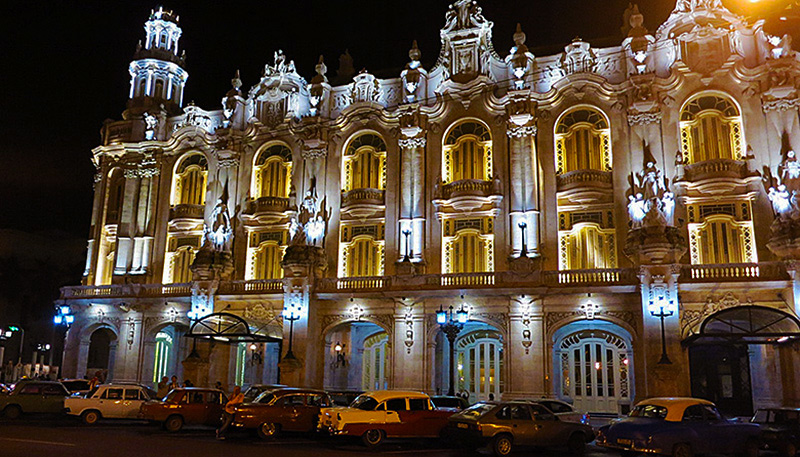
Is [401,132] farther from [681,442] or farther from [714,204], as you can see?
[681,442]

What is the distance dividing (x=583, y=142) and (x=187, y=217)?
2177cm

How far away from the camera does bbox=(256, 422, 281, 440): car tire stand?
18703mm

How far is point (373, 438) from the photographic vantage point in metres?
17.6

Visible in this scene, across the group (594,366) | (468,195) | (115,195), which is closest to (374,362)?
(468,195)

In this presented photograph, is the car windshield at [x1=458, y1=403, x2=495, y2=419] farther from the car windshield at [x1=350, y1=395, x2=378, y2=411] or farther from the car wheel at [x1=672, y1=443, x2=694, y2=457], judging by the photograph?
the car wheel at [x1=672, y1=443, x2=694, y2=457]

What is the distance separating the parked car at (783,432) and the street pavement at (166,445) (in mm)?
4224

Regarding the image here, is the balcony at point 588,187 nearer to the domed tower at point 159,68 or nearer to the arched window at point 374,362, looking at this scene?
the arched window at point 374,362

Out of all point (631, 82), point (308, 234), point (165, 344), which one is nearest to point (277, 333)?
point (308, 234)

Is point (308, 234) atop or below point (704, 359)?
atop

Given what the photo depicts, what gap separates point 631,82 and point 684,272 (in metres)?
9.18

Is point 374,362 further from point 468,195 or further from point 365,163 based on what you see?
point 365,163

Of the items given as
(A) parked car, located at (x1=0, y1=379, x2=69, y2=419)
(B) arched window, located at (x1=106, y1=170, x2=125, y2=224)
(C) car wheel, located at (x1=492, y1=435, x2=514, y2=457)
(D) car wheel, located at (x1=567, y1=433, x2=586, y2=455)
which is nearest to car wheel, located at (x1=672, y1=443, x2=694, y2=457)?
(D) car wheel, located at (x1=567, y1=433, x2=586, y2=455)

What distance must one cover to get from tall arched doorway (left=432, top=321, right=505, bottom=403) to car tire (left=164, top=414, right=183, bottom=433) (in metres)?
12.6

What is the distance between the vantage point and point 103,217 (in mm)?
38625
